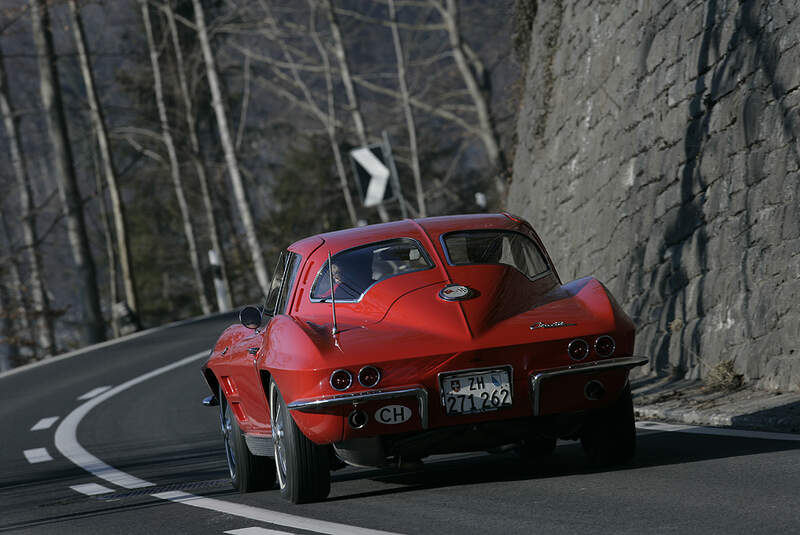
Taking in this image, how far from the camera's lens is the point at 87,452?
1185 cm

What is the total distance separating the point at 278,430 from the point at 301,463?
41 centimetres

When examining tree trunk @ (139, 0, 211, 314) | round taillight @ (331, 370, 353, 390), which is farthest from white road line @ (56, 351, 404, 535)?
tree trunk @ (139, 0, 211, 314)

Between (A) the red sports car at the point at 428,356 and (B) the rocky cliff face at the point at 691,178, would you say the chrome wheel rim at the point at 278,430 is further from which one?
(B) the rocky cliff face at the point at 691,178

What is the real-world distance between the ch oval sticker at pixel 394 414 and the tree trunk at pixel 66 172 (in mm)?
24828

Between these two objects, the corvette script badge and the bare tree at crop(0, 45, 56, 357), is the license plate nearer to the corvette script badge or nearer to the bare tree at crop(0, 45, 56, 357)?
the corvette script badge

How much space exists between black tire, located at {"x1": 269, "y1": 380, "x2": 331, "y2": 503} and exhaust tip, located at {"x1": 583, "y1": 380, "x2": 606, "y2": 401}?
1.41 metres

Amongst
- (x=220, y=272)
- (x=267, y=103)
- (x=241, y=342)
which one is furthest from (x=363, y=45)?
(x=241, y=342)

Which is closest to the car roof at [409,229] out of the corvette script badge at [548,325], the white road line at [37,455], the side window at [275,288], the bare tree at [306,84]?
the side window at [275,288]

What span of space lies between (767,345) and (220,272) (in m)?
25.7

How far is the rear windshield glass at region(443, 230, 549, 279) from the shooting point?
7.34 m

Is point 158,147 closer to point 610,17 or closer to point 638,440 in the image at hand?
point 610,17

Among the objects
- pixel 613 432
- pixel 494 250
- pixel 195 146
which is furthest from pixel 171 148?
pixel 613 432

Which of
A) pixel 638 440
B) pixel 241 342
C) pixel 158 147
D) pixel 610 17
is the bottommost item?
pixel 638 440

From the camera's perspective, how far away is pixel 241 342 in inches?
314
